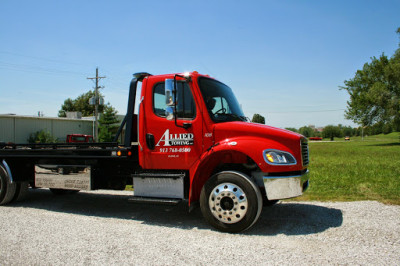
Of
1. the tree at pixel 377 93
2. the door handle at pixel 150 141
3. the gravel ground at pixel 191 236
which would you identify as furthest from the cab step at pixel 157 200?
the tree at pixel 377 93

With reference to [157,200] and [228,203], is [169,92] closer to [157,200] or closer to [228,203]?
[157,200]

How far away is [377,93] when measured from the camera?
4450 centimetres

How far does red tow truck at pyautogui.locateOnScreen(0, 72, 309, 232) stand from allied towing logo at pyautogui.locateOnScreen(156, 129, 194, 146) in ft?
0.06

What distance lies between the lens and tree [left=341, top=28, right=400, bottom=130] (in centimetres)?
4444

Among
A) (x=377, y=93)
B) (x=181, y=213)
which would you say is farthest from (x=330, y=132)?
(x=181, y=213)

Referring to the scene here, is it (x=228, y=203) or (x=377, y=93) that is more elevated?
(x=377, y=93)

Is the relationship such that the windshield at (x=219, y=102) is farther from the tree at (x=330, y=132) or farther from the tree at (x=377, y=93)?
the tree at (x=330, y=132)

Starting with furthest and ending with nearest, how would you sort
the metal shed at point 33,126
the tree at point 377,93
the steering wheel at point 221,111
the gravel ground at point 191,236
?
the tree at point 377,93 → the metal shed at point 33,126 → the steering wheel at point 221,111 → the gravel ground at point 191,236

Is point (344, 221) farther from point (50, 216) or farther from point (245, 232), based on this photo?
point (50, 216)

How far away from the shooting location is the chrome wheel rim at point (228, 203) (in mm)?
4730

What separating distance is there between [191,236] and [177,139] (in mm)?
1598

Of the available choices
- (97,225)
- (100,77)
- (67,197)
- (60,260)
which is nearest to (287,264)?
(60,260)

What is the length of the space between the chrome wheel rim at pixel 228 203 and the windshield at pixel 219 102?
46.1 inches

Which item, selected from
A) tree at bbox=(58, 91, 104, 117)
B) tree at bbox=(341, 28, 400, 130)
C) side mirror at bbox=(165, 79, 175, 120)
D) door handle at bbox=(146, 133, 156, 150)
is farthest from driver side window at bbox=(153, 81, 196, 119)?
tree at bbox=(58, 91, 104, 117)
